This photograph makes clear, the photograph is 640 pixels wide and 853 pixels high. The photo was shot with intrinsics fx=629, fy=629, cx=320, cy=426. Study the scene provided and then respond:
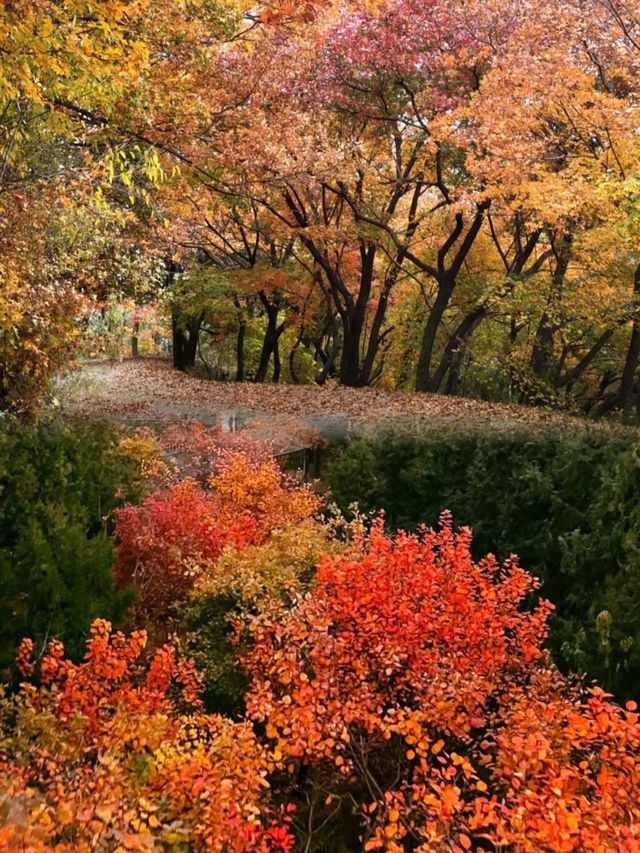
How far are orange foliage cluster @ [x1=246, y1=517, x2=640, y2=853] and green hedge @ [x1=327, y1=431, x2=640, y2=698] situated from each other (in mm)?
490

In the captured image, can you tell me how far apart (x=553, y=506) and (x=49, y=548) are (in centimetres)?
470

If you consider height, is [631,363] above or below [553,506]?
A: above

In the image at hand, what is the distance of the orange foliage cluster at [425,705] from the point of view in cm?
373

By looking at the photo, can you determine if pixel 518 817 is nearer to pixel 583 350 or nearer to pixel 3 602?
pixel 3 602

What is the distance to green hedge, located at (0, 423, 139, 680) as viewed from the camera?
456 cm

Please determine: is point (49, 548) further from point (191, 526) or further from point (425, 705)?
point (425, 705)

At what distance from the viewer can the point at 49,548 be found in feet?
15.6

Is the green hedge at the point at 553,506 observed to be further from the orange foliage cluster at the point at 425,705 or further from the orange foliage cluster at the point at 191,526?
the orange foliage cluster at the point at 191,526

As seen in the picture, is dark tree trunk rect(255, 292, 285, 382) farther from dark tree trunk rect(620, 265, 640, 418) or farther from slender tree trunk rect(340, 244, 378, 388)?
dark tree trunk rect(620, 265, 640, 418)

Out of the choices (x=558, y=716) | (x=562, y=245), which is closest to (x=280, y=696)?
(x=558, y=716)

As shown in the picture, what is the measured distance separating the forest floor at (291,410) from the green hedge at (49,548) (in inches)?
133

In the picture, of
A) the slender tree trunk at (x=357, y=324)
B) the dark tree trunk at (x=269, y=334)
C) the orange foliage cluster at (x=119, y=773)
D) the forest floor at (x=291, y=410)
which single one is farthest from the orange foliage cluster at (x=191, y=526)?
the dark tree trunk at (x=269, y=334)

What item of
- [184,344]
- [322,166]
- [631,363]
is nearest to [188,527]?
[322,166]

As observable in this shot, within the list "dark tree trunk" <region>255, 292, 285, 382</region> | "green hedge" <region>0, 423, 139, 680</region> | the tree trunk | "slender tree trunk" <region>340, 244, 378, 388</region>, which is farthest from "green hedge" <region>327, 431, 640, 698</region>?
the tree trunk
